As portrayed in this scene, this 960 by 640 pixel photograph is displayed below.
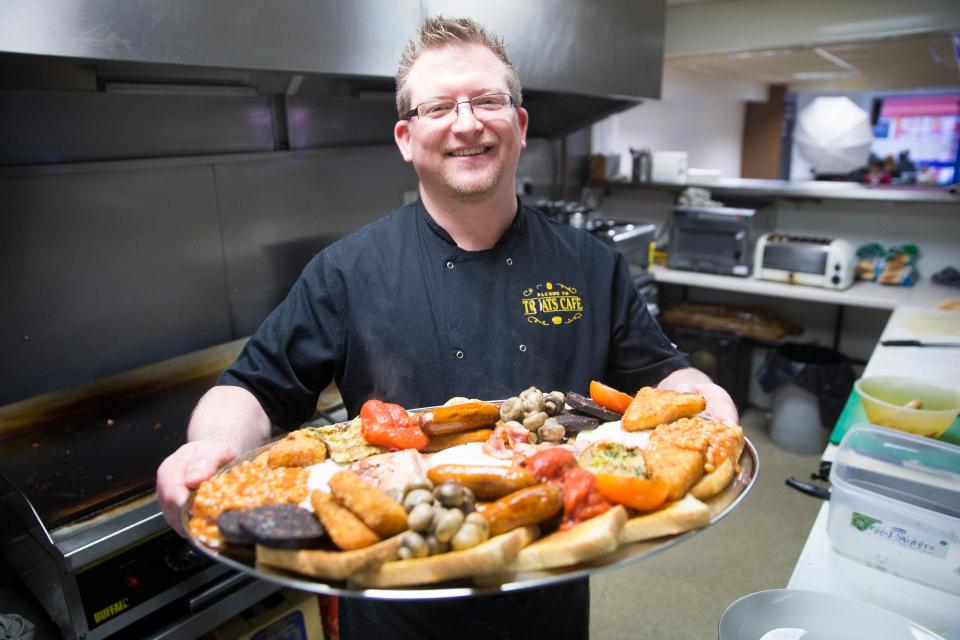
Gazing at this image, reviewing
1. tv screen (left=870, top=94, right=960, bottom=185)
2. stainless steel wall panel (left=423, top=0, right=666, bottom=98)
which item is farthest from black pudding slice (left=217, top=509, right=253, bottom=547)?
tv screen (left=870, top=94, right=960, bottom=185)

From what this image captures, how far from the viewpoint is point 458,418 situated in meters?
1.13

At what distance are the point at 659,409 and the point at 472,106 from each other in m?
0.79

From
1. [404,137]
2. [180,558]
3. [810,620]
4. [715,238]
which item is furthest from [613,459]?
[715,238]

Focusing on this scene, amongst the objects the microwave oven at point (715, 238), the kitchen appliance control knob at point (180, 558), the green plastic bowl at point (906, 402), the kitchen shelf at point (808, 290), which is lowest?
the kitchen appliance control knob at point (180, 558)

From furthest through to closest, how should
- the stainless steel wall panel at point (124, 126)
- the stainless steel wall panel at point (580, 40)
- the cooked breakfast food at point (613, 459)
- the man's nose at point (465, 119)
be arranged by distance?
1. the stainless steel wall panel at point (580, 40)
2. the stainless steel wall panel at point (124, 126)
3. the man's nose at point (465, 119)
4. the cooked breakfast food at point (613, 459)

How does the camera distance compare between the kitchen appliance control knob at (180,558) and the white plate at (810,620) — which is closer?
the white plate at (810,620)

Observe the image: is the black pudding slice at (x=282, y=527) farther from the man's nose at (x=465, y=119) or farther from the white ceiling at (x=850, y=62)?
the white ceiling at (x=850, y=62)

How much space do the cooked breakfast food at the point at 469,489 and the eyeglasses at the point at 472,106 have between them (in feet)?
2.23

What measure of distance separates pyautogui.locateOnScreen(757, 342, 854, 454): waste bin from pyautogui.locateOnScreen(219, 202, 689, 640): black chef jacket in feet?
8.97

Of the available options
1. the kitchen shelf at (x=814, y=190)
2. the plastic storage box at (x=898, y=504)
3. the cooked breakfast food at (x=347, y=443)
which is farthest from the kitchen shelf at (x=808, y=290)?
the cooked breakfast food at (x=347, y=443)

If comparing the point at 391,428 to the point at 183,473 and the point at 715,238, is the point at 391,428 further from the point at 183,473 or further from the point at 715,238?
the point at 715,238

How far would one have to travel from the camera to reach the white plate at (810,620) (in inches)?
45.3

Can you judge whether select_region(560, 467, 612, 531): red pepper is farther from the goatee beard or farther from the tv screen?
the tv screen

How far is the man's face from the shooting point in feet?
4.82
